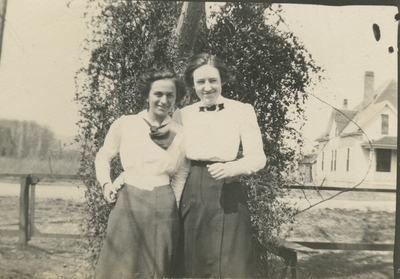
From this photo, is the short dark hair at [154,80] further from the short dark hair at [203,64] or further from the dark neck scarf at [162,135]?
the dark neck scarf at [162,135]

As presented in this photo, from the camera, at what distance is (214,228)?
221cm

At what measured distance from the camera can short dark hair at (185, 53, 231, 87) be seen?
2.30 metres

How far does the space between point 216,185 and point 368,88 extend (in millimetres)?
1193

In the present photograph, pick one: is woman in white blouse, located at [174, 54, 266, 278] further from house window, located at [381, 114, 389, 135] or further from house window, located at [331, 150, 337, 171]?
house window, located at [381, 114, 389, 135]

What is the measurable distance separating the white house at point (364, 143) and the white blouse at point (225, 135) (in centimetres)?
48

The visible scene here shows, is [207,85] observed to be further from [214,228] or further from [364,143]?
[364,143]

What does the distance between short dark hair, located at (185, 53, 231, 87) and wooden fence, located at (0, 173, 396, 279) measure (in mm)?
809

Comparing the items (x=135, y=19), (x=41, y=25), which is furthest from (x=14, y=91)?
(x=135, y=19)

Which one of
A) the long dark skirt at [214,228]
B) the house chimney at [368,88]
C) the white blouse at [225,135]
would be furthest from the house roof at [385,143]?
the long dark skirt at [214,228]

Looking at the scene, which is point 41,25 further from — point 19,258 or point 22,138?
point 19,258

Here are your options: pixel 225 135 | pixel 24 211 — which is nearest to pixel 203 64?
pixel 225 135

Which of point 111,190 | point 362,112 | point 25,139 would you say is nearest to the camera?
point 111,190

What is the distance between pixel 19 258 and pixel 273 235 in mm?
1548

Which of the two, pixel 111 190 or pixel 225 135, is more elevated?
pixel 225 135
